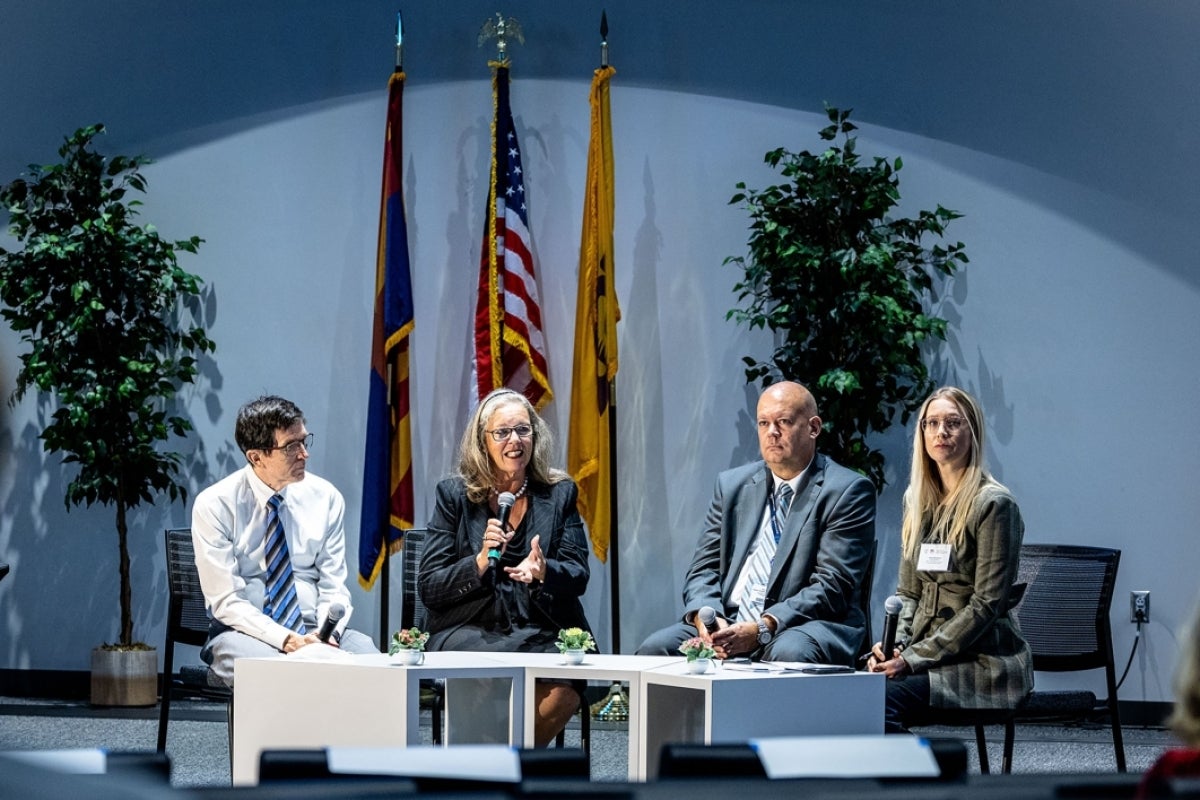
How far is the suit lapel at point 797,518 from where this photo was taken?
4055 millimetres

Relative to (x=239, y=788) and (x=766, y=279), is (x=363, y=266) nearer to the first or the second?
(x=766, y=279)

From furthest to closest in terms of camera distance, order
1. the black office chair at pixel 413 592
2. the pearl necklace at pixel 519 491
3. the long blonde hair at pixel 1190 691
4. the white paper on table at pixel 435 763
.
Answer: the black office chair at pixel 413 592, the pearl necklace at pixel 519 491, the white paper on table at pixel 435 763, the long blonde hair at pixel 1190 691

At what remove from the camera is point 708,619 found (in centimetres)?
Result: 355

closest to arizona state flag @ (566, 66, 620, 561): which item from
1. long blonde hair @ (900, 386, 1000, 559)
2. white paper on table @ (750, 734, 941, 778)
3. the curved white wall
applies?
the curved white wall

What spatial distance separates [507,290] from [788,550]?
2.67 metres

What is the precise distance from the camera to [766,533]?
418cm

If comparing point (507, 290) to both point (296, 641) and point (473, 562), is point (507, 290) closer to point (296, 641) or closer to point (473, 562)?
point (473, 562)

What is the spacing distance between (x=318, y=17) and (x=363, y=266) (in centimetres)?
123

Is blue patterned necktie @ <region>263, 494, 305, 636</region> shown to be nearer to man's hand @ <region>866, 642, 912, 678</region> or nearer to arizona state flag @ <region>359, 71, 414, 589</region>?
man's hand @ <region>866, 642, 912, 678</region>

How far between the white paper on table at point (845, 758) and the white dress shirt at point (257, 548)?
9.07 ft

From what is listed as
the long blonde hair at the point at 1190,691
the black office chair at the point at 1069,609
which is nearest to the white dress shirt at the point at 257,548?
the black office chair at the point at 1069,609

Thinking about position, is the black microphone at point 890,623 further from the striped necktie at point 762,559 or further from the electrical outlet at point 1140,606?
the electrical outlet at point 1140,606

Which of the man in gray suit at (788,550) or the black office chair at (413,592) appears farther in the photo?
the black office chair at (413,592)

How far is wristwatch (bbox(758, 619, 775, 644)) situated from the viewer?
12.6 ft
